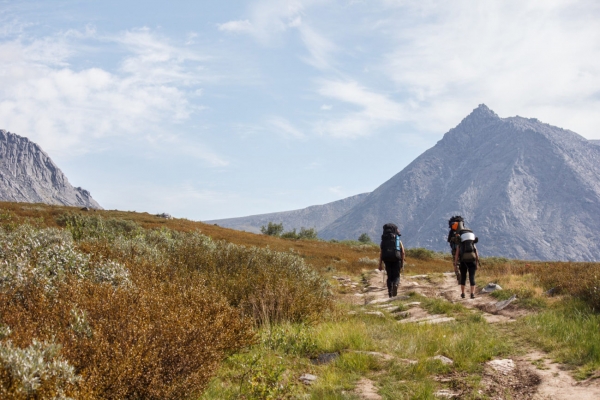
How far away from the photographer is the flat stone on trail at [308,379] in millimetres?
5348

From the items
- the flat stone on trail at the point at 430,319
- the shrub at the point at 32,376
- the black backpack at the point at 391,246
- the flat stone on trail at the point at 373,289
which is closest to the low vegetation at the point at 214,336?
the shrub at the point at 32,376

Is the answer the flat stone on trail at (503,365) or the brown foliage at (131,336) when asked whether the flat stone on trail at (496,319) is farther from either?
the brown foliage at (131,336)

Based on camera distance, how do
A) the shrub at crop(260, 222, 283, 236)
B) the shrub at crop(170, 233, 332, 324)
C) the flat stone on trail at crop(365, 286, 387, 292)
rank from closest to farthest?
the shrub at crop(170, 233, 332, 324)
the flat stone on trail at crop(365, 286, 387, 292)
the shrub at crop(260, 222, 283, 236)

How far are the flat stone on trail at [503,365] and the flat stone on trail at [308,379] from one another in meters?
2.49

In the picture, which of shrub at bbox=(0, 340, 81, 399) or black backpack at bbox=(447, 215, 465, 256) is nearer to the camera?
shrub at bbox=(0, 340, 81, 399)

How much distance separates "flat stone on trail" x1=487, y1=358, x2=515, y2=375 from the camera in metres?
5.74

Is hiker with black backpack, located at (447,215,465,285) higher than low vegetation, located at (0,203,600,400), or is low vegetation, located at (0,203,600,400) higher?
hiker with black backpack, located at (447,215,465,285)

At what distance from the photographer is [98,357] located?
3832mm

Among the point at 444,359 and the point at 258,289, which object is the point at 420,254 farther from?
the point at 444,359

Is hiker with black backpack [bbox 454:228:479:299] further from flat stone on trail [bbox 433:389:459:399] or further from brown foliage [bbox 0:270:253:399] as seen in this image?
brown foliage [bbox 0:270:253:399]

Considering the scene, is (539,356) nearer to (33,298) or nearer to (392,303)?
(392,303)

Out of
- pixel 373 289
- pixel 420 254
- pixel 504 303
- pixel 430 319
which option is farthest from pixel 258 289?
pixel 420 254

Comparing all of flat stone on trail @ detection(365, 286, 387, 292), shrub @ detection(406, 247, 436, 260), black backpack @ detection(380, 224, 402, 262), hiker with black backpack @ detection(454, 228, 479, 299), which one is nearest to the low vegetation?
hiker with black backpack @ detection(454, 228, 479, 299)

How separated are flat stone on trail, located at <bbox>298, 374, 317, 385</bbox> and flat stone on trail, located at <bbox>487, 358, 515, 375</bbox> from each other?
2493mm
